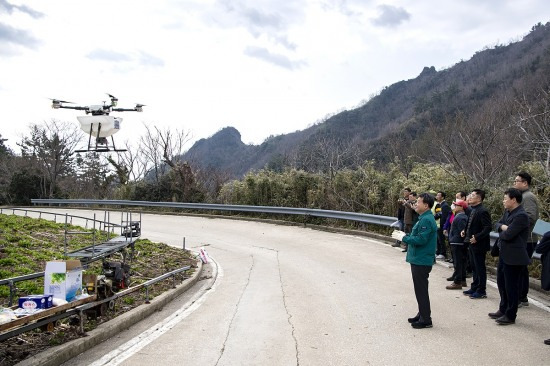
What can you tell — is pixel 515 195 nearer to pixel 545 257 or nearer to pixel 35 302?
pixel 545 257

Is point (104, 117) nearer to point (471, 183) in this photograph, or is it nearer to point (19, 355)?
point (19, 355)

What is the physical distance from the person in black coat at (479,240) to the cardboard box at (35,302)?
6.26 metres

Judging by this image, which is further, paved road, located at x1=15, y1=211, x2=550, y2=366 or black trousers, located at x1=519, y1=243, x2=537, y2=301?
black trousers, located at x1=519, y1=243, x2=537, y2=301

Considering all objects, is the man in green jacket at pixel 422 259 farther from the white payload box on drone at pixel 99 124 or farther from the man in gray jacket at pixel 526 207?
the white payload box on drone at pixel 99 124

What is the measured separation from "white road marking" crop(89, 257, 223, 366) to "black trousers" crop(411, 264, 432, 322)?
3436mm

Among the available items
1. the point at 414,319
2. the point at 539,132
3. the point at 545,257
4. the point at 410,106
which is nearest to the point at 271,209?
the point at 539,132

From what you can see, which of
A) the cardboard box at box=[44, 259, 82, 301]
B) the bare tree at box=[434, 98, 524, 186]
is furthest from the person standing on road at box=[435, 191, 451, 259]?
the cardboard box at box=[44, 259, 82, 301]

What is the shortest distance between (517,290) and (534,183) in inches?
269

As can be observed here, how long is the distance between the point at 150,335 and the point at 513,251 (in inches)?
195

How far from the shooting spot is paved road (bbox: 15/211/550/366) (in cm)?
496

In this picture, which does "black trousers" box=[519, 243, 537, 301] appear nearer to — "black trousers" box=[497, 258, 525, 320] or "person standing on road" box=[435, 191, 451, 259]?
"black trousers" box=[497, 258, 525, 320]

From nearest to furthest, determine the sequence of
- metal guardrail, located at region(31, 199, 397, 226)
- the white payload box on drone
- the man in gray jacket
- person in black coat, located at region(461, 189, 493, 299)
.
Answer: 1. the man in gray jacket
2. person in black coat, located at region(461, 189, 493, 299)
3. the white payload box on drone
4. metal guardrail, located at region(31, 199, 397, 226)

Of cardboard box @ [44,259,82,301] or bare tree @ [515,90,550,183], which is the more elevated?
bare tree @ [515,90,550,183]

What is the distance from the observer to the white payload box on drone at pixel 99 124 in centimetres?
1080
